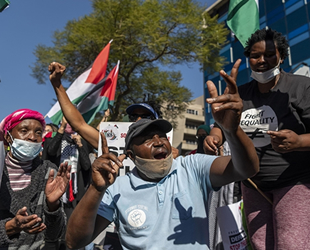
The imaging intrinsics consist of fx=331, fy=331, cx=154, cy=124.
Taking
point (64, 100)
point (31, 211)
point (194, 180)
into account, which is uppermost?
point (64, 100)

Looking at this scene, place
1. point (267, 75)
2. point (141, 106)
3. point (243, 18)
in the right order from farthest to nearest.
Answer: point (243, 18) → point (141, 106) → point (267, 75)

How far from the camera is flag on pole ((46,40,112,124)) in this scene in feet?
21.1

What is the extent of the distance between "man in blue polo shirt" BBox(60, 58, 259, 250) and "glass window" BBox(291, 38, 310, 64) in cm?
2702

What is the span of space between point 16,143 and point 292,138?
233cm

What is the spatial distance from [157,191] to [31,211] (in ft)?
4.15

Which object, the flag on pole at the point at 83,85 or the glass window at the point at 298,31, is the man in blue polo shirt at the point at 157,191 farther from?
the glass window at the point at 298,31

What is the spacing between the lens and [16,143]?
301cm

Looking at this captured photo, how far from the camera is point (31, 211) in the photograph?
274 centimetres

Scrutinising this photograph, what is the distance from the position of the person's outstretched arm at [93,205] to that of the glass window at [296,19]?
28452mm

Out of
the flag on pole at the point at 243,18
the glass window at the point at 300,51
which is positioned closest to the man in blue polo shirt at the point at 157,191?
the flag on pole at the point at 243,18

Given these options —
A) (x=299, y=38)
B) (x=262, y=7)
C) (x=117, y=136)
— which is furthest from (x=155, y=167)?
(x=262, y=7)

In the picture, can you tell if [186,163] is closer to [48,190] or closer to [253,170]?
[253,170]

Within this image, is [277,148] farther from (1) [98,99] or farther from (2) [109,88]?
(2) [109,88]

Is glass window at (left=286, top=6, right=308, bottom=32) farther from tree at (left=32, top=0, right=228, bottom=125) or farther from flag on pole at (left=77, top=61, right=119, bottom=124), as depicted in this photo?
flag on pole at (left=77, top=61, right=119, bottom=124)
